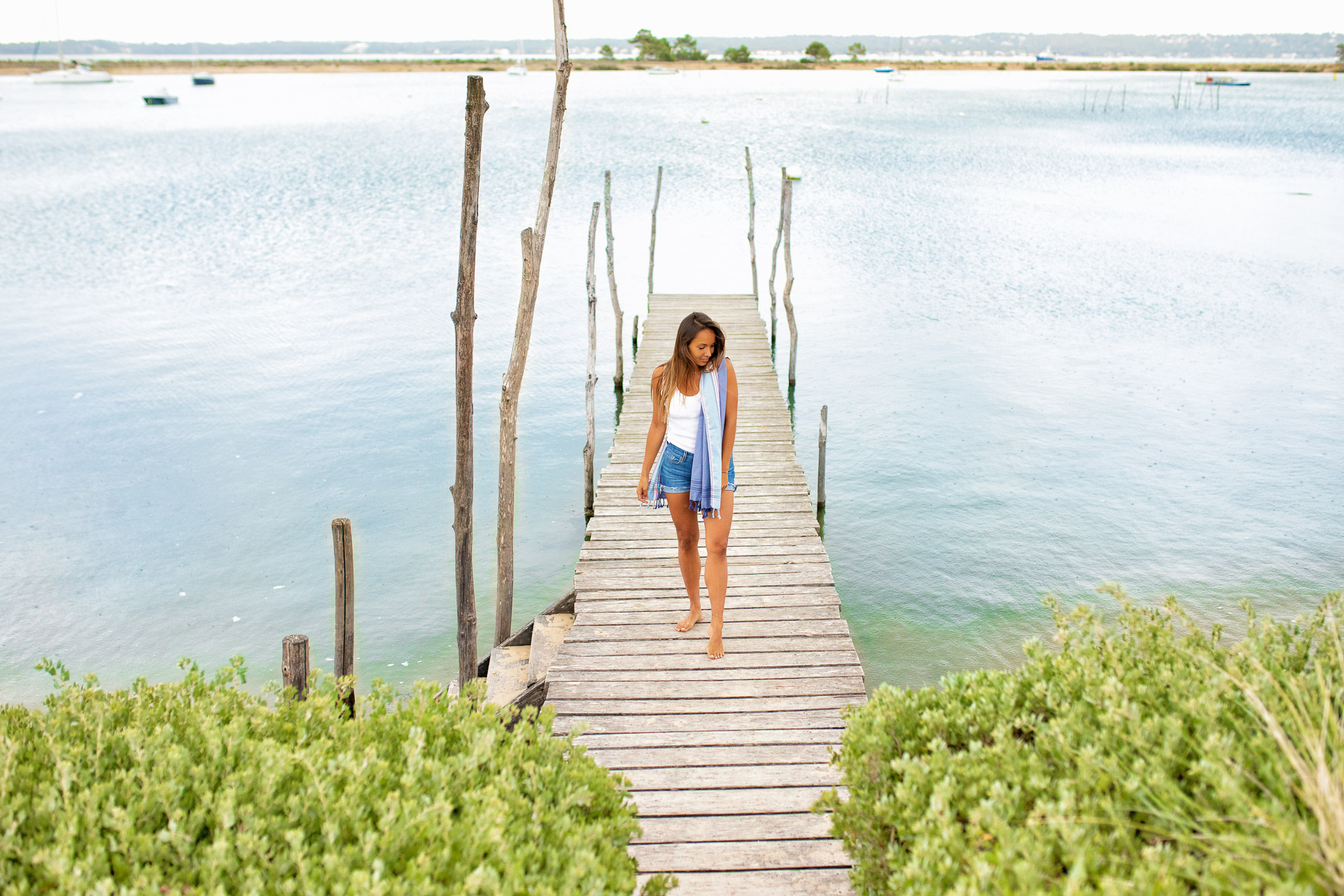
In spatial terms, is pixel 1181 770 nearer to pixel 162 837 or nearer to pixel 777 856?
pixel 777 856

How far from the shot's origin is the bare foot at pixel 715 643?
17.7 feet

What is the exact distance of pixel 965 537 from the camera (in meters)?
10.0

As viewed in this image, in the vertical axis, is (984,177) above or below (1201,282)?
above

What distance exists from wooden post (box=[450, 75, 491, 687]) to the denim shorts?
1.16 metres

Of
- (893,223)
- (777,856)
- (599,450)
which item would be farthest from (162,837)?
(893,223)

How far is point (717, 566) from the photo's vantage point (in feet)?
17.3

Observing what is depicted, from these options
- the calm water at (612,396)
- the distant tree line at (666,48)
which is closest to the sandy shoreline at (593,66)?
the distant tree line at (666,48)

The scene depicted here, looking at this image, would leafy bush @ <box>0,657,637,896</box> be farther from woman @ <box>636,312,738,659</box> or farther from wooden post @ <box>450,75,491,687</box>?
wooden post @ <box>450,75,491,687</box>

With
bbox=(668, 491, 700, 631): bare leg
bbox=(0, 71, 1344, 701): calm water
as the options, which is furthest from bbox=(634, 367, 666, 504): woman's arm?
bbox=(0, 71, 1344, 701): calm water

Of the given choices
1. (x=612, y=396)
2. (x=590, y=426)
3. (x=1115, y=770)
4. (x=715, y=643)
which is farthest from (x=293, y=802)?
(x=612, y=396)

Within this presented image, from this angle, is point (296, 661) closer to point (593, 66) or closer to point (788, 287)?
point (788, 287)

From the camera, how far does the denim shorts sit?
5.12 m

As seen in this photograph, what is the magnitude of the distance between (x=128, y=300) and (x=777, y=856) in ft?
63.9

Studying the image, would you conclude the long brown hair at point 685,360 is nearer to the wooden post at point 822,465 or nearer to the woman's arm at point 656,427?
the woman's arm at point 656,427
